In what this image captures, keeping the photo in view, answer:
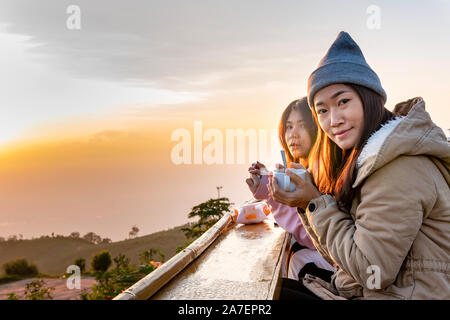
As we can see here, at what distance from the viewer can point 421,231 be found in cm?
145

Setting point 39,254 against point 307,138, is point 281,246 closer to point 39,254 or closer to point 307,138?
point 307,138

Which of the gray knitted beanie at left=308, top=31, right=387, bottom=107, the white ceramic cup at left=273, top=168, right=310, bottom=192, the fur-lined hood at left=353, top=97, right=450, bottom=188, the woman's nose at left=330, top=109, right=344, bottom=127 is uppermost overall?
the gray knitted beanie at left=308, top=31, right=387, bottom=107

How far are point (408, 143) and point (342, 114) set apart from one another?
1.16 feet

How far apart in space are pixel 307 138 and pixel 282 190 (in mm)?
1380

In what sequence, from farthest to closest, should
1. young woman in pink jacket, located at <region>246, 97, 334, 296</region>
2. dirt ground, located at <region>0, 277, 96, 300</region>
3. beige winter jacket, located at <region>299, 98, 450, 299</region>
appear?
dirt ground, located at <region>0, 277, 96, 300</region> → young woman in pink jacket, located at <region>246, 97, 334, 296</region> → beige winter jacket, located at <region>299, 98, 450, 299</region>

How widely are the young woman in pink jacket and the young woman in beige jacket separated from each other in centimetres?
97

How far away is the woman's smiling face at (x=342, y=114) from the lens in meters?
1.67

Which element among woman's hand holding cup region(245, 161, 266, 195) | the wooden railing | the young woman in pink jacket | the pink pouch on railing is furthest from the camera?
the pink pouch on railing

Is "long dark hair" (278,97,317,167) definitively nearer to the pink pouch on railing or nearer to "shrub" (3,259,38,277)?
the pink pouch on railing

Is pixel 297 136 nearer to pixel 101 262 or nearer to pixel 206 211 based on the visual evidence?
pixel 206 211

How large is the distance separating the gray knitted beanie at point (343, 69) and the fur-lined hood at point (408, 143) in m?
0.25

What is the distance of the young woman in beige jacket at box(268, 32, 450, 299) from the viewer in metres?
1.38

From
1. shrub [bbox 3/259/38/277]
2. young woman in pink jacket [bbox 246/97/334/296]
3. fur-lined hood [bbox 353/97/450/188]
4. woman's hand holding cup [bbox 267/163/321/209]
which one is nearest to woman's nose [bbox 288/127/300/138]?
young woman in pink jacket [bbox 246/97/334/296]

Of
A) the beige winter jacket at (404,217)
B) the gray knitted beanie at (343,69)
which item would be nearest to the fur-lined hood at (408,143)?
the beige winter jacket at (404,217)
